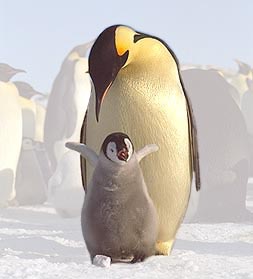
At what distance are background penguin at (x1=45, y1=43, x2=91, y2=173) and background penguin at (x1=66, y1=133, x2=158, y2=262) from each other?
4119mm

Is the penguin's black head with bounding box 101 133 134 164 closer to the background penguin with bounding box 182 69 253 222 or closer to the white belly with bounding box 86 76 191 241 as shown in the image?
the white belly with bounding box 86 76 191 241

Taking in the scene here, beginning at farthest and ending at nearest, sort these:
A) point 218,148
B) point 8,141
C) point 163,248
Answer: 1. point 8,141
2. point 218,148
3. point 163,248

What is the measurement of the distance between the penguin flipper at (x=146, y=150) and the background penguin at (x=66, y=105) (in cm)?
407

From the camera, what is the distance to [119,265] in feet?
7.25

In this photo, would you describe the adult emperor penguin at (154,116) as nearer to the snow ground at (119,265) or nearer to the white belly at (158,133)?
the white belly at (158,133)

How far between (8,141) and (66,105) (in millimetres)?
1205

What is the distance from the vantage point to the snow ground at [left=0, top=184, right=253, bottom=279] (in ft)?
6.96

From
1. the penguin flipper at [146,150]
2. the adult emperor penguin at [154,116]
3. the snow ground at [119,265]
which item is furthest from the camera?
the adult emperor penguin at [154,116]

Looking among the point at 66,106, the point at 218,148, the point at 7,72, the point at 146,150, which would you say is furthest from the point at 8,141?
the point at 146,150

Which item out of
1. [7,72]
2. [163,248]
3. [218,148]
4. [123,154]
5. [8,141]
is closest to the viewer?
[123,154]

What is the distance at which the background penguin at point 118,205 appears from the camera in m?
2.16

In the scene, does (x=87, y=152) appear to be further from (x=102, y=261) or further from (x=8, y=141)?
(x=8, y=141)

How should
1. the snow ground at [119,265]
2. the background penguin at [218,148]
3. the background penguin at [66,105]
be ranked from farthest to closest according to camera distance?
the background penguin at [66,105], the background penguin at [218,148], the snow ground at [119,265]

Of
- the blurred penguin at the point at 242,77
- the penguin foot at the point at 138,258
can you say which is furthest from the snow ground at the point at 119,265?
the blurred penguin at the point at 242,77
